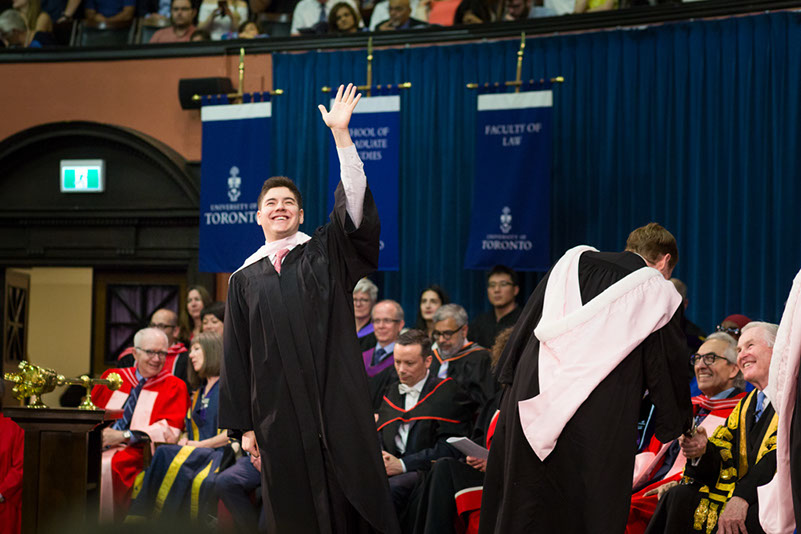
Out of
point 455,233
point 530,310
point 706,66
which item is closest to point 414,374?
point 530,310

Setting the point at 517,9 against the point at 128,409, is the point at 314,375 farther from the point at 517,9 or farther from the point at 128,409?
the point at 517,9

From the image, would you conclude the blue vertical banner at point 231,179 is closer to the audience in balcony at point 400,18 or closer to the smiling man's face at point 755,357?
the audience in balcony at point 400,18

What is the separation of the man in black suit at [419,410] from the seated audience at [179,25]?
5.48 m

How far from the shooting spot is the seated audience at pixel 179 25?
388 inches

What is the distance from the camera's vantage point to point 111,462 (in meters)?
6.09

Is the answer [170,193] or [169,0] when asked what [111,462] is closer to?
[170,193]

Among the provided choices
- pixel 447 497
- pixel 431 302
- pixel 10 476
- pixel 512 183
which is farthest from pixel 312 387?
pixel 512 183

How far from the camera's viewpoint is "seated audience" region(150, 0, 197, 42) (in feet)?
32.3

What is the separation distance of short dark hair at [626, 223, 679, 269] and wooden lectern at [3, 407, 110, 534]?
2656 mm

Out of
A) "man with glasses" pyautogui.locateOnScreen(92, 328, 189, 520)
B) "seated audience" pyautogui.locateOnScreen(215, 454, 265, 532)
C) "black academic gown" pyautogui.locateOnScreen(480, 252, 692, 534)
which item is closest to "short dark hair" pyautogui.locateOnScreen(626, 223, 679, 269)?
"black academic gown" pyautogui.locateOnScreen(480, 252, 692, 534)

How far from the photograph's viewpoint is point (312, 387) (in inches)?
144

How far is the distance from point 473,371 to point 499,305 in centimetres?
163

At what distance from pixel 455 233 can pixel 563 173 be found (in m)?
1.09

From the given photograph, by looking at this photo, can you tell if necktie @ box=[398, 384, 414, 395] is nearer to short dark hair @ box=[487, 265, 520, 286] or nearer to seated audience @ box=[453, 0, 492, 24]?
short dark hair @ box=[487, 265, 520, 286]
